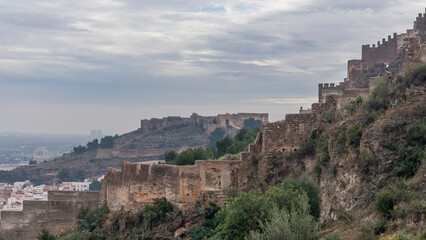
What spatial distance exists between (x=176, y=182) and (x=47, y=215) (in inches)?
396

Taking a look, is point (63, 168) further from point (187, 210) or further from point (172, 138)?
point (187, 210)

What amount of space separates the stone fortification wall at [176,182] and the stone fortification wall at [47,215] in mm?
3852

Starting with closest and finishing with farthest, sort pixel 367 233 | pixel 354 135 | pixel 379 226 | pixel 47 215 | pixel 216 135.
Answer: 1. pixel 379 226
2. pixel 367 233
3. pixel 354 135
4. pixel 47 215
5. pixel 216 135

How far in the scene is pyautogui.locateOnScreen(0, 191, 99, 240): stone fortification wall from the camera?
33.1m

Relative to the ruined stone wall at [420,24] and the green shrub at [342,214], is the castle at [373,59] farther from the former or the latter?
the green shrub at [342,214]

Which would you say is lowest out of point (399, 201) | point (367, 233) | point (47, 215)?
point (47, 215)

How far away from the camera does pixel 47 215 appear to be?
3369cm

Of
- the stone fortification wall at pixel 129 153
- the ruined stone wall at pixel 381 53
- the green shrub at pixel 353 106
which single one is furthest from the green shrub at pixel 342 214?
the stone fortification wall at pixel 129 153

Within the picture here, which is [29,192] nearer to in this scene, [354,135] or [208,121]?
[208,121]

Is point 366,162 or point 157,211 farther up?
point 366,162

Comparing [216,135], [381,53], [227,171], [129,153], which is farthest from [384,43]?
[129,153]

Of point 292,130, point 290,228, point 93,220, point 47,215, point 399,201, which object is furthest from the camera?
point 47,215

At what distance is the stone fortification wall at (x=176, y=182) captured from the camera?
88.0 feet

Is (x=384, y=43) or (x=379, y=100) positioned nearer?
(x=379, y=100)
